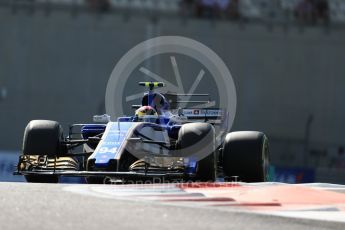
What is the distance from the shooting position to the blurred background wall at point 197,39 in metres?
25.3

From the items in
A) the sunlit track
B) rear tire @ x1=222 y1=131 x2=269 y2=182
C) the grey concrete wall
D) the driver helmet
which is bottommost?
the sunlit track

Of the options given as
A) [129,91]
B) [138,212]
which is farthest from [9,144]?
[138,212]

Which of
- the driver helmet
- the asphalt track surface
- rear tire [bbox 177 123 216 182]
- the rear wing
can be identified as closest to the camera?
the asphalt track surface

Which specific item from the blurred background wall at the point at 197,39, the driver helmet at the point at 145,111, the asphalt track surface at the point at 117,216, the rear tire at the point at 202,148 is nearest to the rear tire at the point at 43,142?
the driver helmet at the point at 145,111

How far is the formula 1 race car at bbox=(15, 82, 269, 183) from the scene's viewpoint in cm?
1091

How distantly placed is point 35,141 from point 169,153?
1.81 m

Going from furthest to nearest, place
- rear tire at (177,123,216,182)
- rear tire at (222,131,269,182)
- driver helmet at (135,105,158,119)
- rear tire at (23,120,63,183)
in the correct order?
driver helmet at (135,105,158,119), rear tire at (23,120,63,183), rear tire at (222,131,269,182), rear tire at (177,123,216,182)

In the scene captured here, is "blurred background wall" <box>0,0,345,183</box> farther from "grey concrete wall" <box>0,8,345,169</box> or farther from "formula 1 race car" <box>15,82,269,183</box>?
"formula 1 race car" <box>15,82,269,183</box>

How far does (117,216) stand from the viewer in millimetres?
6773

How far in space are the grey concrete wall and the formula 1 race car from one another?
1246cm

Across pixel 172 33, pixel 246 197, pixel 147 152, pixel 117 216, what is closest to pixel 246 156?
pixel 147 152

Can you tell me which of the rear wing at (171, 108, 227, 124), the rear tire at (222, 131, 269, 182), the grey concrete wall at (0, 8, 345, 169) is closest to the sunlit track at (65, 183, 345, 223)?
the rear tire at (222, 131, 269, 182)

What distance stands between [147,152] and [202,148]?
0.79 meters

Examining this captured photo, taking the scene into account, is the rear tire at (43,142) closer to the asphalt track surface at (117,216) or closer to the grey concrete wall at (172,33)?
the asphalt track surface at (117,216)
